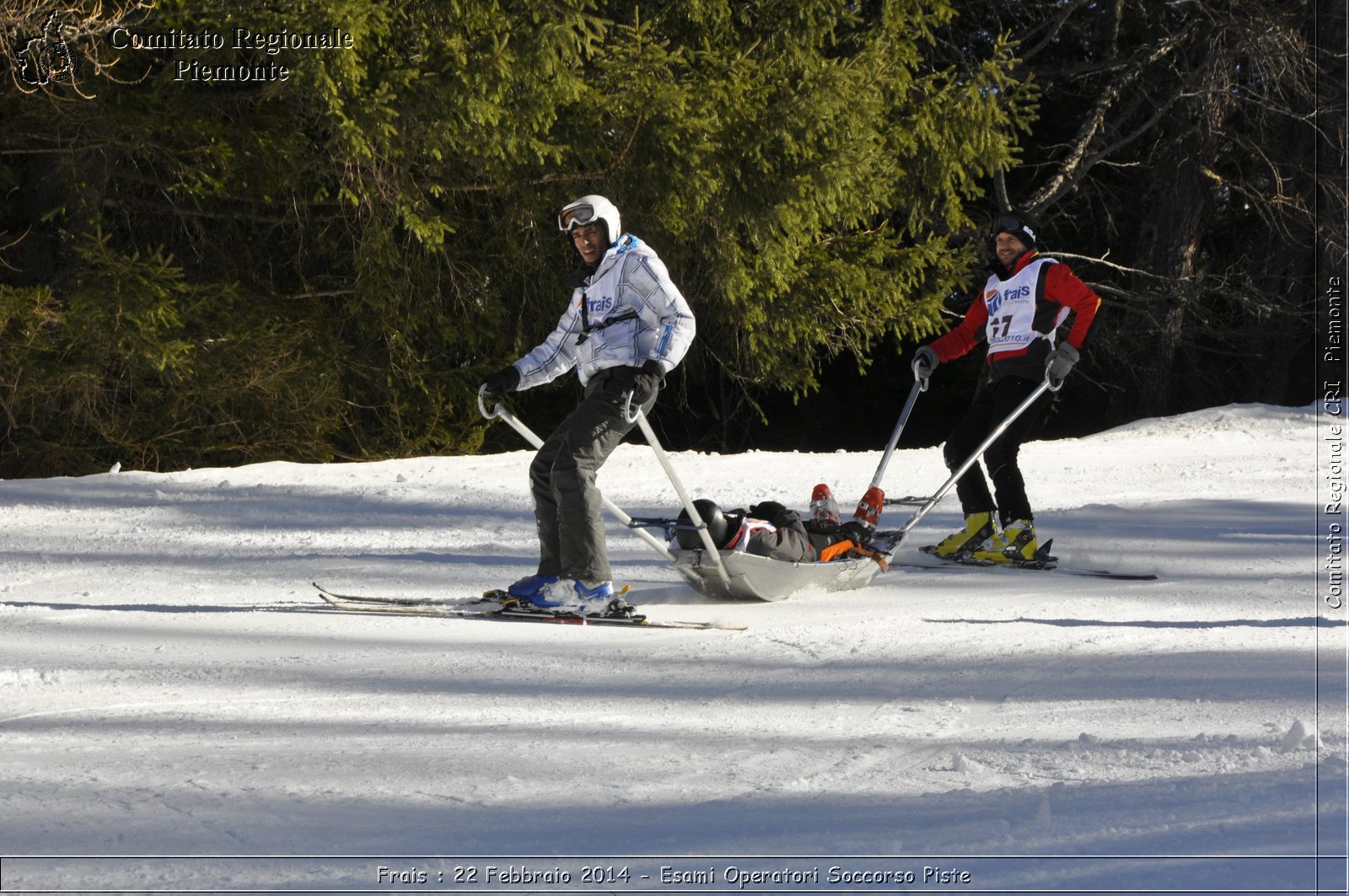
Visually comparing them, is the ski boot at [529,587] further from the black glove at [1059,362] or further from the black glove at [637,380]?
the black glove at [1059,362]

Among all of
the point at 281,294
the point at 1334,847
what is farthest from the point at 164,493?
the point at 1334,847

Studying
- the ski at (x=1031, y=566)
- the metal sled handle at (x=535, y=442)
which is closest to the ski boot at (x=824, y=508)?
the metal sled handle at (x=535, y=442)

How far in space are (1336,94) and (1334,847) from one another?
801 inches

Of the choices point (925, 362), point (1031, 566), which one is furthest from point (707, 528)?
point (925, 362)

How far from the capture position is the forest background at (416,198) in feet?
39.9

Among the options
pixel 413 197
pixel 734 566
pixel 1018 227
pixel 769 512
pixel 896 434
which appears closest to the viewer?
pixel 734 566

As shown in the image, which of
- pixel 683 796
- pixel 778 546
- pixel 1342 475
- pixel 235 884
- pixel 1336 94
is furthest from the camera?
pixel 1336 94

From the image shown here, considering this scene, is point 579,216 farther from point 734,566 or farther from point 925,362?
point 925,362

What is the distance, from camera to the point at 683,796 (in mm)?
3385

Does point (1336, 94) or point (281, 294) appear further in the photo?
point (1336, 94)

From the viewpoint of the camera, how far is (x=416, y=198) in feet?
43.8

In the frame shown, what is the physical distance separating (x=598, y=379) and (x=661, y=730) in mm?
2309

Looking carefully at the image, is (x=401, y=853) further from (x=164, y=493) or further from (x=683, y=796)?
(x=164, y=493)

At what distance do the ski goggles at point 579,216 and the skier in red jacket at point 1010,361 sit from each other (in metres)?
2.72
